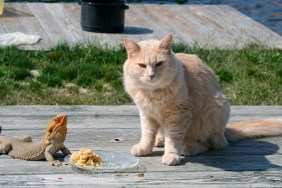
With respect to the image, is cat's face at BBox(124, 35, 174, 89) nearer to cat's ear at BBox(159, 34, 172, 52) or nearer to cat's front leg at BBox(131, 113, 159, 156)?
cat's ear at BBox(159, 34, 172, 52)

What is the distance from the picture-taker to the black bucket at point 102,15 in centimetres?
820

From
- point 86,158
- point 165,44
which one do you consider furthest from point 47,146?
point 165,44

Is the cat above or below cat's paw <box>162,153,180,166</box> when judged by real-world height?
above

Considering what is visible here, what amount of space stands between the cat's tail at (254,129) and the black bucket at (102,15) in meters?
3.90

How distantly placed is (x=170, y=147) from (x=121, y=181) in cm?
44

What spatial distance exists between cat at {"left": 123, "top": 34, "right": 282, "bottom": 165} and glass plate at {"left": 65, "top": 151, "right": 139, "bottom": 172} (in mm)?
118

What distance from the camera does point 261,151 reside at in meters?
4.24

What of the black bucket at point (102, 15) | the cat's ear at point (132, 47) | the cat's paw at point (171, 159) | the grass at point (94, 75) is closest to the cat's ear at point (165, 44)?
the cat's ear at point (132, 47)

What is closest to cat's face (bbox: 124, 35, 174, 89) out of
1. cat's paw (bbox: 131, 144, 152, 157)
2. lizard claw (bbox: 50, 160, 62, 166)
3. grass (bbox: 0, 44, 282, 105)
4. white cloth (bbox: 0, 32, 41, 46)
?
cat's paw (bbox: 131, 144, 152, 157)

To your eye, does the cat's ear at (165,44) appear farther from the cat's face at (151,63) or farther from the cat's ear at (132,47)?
the cat's ear at (132,47)

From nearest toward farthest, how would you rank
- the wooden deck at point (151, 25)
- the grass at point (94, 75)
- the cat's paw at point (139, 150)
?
1. the cat's paw at point (139, 150)
2. the grass at point (94, 75)
3. the wooden deck at point (151, 25)

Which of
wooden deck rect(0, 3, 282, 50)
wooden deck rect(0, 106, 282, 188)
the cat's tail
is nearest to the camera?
wooden deck rect(0, 106, 282, 188)

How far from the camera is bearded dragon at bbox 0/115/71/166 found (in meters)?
3.88

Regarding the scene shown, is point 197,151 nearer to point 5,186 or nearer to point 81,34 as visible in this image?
point 5,186
